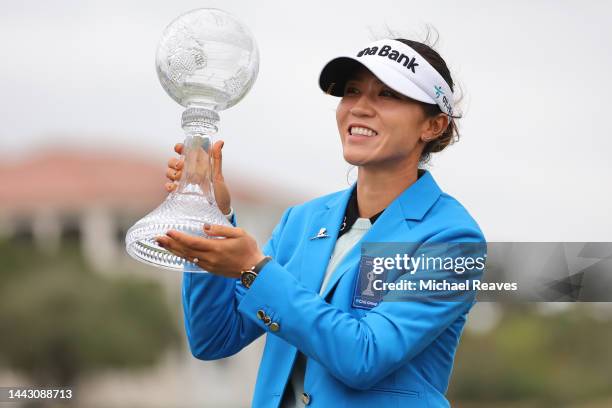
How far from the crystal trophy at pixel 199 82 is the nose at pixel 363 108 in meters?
0.24

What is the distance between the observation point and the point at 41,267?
1086 inches

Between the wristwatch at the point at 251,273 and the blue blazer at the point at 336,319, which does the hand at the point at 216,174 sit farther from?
the wristwatch at the point at 251,273

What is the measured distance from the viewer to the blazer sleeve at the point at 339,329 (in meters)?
1.86

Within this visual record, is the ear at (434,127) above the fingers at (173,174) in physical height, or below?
above

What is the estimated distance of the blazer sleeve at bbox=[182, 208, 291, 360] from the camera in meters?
2.13

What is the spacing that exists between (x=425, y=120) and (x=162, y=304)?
25136 mm

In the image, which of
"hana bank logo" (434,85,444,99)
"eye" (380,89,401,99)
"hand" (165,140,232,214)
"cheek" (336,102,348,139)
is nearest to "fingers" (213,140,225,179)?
"hand" (165,140,232,214)

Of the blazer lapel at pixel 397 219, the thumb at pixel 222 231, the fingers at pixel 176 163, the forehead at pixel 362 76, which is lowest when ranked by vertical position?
the thumb at pixel 222 231

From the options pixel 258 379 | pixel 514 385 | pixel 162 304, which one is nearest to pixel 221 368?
pixel 162 304

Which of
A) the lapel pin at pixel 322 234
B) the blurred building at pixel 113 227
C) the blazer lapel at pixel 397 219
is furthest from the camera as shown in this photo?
the blurred building at pixel 113 227

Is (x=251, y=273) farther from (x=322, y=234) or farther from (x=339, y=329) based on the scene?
(x=322, y=234)

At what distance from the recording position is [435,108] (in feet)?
7.30

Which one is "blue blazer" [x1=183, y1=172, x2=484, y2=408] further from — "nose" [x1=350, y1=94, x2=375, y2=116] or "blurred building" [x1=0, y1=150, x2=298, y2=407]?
"blurred building" [x1=0, y1=150, x2=298, y2=407]

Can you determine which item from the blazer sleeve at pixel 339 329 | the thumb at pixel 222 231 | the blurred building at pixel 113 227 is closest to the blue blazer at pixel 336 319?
the blazer sleeve at pixel 339 329
